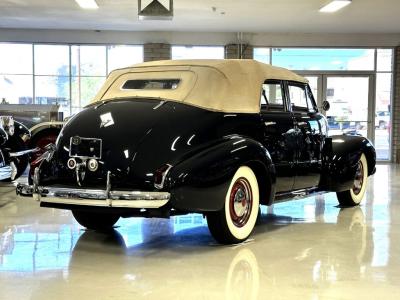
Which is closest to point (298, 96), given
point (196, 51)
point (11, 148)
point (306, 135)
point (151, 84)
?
point (306, 135)

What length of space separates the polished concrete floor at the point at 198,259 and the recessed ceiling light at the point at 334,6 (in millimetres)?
5882

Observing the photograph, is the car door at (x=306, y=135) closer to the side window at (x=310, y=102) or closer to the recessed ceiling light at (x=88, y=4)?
the side window at (x=310, y=102)

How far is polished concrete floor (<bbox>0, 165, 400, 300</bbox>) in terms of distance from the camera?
11.9 ft

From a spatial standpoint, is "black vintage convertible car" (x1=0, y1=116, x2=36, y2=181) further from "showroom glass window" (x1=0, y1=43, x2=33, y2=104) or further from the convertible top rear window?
"showroom glass window" (x1=0, y1=43, x2=33, y2=104)

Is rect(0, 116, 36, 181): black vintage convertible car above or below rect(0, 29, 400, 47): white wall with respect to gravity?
below

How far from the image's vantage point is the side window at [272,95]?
→ 558 centimetres

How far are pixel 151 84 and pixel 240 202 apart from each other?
155 centimetres

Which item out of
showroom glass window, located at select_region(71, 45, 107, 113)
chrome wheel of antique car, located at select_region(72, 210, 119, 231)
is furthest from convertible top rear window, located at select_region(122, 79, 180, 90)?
showroom glass window, located at select_region(71, 45, 107, 113)

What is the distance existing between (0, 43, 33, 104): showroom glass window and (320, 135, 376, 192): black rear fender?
11855mm

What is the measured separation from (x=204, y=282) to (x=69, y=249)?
5.02 ft

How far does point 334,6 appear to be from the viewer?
1155 cm

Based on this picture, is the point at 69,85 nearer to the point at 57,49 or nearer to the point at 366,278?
the point at 57,49

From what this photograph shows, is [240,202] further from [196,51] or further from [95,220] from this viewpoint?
[196,51]

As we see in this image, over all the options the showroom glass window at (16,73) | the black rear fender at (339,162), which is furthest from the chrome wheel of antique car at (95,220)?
the showroom glass window at (16,73)
